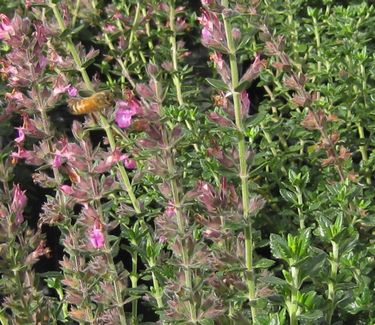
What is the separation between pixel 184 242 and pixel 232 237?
0.17 meters

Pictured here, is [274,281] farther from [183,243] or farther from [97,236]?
[97,236]

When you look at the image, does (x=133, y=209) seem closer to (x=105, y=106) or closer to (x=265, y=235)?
(x=105, y=106)

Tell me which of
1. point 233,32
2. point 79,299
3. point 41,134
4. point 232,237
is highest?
→ point 233,32

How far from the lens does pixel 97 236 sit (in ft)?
6.01

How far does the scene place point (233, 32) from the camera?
177cm

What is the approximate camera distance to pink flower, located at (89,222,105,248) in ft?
5.98

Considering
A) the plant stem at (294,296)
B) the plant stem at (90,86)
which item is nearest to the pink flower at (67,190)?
the plant stem at (90,86)

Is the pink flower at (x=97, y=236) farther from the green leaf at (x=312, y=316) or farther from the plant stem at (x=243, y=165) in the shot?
the green leaf at (x=312, y=316)

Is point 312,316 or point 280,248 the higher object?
point 280,248

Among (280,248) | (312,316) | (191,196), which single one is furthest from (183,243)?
(312,316)

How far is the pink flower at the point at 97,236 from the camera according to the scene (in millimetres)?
1821

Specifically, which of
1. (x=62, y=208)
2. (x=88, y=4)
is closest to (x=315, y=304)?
(x=62, y=208)

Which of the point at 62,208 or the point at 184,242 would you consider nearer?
the point at 184,242

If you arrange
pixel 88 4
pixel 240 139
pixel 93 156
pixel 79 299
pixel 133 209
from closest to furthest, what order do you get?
pixel 240 139, pixel 93 156, pixel 79 299, pixel 133 209, pixel 88 4
